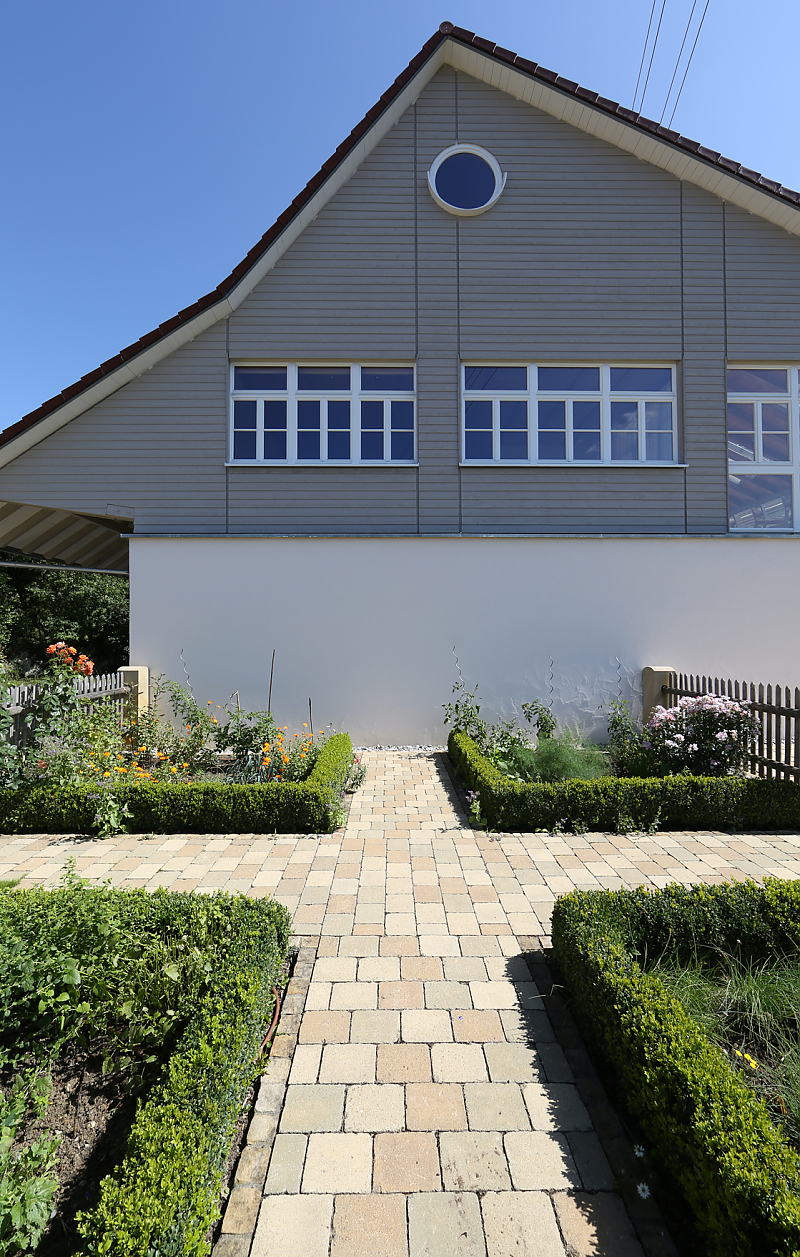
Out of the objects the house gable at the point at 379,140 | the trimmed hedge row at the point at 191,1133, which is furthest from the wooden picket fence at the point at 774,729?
the house gable at the point at 379,140

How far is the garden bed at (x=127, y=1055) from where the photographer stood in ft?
6.06

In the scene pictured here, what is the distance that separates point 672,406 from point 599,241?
121 inches

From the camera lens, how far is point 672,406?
10188 mm

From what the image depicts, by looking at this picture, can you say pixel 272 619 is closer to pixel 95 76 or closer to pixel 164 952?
pixel 164 952

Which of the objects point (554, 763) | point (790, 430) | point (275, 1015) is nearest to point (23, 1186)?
point (275, 1015)

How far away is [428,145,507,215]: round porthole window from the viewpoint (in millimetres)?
9883

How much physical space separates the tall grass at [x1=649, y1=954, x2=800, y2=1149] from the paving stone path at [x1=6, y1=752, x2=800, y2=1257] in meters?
0.65

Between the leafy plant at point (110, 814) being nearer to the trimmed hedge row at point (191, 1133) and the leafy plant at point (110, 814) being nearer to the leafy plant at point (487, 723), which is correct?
the trimmed hedge row at point (191, 1133)

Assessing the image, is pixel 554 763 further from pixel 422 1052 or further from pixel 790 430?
pixel 790 430

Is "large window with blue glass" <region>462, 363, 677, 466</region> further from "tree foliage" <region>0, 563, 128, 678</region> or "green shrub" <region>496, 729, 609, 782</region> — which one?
"tree foliage" <region>0, 563, 128, 678</region>

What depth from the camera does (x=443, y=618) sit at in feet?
31.8

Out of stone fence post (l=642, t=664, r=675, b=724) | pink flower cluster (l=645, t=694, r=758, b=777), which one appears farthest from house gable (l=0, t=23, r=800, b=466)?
pink flower cluster (l=645, t=694, r=758, b=777)

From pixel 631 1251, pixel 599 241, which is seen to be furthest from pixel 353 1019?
pixel 599 241

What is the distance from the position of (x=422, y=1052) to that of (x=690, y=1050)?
1250 mm
